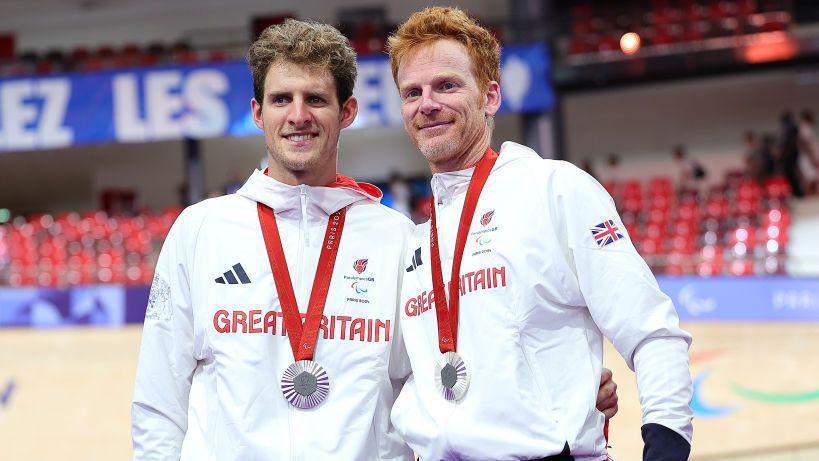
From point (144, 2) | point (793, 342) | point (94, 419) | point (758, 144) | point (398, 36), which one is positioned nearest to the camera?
point (398, 36)

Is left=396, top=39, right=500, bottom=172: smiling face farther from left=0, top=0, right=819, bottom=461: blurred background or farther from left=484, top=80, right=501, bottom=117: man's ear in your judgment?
left=0, top=0, right=819, bottom=461: blurred background

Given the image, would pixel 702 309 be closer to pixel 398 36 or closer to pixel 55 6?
pixel 398 36

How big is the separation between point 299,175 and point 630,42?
12.7 meters

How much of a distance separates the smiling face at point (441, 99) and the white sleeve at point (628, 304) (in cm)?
29

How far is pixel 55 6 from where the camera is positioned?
692 inches

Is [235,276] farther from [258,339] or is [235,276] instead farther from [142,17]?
[142,17]

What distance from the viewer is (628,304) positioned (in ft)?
7.26

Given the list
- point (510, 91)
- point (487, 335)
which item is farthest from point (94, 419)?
point (510, 91)

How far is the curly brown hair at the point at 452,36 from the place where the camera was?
251 cm

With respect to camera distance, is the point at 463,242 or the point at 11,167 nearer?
the point at 463,242

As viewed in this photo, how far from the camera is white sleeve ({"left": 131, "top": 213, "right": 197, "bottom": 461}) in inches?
100

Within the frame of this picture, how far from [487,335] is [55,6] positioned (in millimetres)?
17128

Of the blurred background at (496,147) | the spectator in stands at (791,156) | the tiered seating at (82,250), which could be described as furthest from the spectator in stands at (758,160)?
the tiered seating at (82,250)

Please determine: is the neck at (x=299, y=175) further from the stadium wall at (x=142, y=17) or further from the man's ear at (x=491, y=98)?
the stadium wall at (x=142, y=17)
